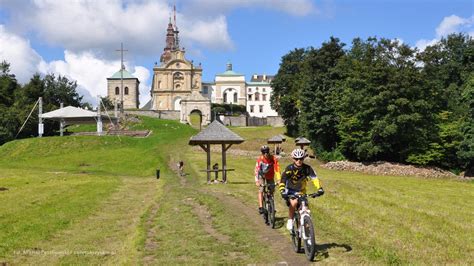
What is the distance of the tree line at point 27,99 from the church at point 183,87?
550 inches

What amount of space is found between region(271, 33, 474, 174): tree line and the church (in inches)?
1866

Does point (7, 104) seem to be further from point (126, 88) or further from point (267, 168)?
point (267, 168)

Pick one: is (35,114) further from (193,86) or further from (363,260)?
(363,260)

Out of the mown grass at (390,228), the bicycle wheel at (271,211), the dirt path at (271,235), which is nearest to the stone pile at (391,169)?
the mown grass at (390,228)

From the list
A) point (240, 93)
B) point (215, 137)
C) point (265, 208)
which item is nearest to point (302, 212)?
point (265, 208)

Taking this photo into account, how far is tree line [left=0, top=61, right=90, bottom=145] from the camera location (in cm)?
7094

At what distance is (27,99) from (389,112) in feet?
219

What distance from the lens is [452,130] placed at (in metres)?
47.6

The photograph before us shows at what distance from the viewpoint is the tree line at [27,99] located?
70.9 m

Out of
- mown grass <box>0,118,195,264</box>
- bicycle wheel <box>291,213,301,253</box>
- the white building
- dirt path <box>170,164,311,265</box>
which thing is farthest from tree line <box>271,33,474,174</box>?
the white building

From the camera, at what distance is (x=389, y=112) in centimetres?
→ 4634

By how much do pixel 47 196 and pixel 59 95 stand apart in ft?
296

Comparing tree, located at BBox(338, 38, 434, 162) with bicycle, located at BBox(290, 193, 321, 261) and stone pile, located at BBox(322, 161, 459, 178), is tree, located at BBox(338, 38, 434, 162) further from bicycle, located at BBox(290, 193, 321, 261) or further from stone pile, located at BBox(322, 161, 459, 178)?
bicycle, located at BBox(290, 193, 321, 261)

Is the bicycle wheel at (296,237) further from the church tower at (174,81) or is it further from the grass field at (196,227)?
the church tower at (174,81)
